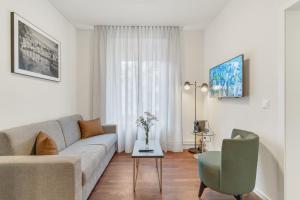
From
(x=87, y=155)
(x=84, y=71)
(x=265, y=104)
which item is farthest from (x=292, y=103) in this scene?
(x=84, y=71)

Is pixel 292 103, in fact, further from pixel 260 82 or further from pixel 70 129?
pixel 70 129

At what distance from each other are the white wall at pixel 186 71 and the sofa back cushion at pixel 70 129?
2.89ft

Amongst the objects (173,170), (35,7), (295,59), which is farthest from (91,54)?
(295,59)

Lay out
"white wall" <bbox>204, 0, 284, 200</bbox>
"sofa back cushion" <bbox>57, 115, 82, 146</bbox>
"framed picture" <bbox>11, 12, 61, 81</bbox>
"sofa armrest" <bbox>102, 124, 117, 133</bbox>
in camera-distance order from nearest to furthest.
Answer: "white wall" <bbox>204, 0, 284, 200</bbox> → "framed picture" <bbox>11, 12, 61, 81</bbox> → "sofa back cushion" <bbox>57, 115, 82, 146</bbox> → "sofa armrest" <bbox>102, 124, 117, 133</bbox>

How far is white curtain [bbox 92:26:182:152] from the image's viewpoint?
447 cm

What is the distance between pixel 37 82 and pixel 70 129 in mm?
961

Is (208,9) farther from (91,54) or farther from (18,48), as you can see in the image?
(18,48)

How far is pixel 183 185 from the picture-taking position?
9.25 feet

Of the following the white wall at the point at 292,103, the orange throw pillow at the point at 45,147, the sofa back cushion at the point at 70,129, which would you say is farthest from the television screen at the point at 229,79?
the sofa back cushion at the point at 70,129

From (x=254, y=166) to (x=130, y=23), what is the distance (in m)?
3.57

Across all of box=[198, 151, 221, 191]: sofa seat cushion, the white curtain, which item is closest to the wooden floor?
box=[198, 151, 221, 191]: sofa seat cushion

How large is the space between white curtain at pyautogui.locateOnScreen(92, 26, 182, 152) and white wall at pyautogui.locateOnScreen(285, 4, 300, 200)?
261cm

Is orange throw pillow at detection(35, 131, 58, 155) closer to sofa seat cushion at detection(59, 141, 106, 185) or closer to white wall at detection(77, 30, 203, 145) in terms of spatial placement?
sofa seat cushion at detection(59, 141, 106, 185)

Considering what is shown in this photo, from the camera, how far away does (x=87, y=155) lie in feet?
8.48
